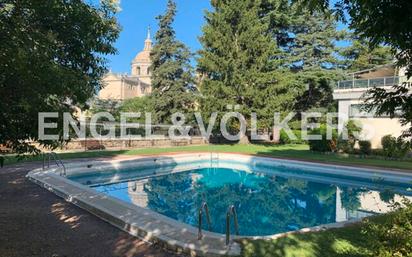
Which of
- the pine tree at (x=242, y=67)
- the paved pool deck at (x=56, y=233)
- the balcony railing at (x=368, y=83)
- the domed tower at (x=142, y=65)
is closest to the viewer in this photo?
the paved pool deck at (x=56, y=233)

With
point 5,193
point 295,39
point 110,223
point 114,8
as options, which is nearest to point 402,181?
point 110,223

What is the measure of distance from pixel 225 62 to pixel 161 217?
77.2 feet

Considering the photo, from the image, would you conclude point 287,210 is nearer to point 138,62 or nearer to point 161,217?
point 161,217

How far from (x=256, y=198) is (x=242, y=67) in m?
18.2

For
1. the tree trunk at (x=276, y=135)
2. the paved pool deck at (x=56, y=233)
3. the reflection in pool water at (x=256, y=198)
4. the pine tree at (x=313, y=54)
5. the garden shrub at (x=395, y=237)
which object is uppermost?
the pine tree at (x=313, y=54)

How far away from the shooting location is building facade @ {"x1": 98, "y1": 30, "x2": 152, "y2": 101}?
8394 centimetres

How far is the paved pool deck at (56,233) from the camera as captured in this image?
582cm

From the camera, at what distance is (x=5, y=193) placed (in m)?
10.2

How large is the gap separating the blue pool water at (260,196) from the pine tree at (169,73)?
1628 centimetres

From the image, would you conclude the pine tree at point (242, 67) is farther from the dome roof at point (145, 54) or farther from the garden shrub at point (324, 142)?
the dome roof at point (145, 54)

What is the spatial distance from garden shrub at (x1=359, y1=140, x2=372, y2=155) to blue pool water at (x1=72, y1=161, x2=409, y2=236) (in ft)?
20.5

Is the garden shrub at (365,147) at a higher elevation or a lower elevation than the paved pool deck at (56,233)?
higher

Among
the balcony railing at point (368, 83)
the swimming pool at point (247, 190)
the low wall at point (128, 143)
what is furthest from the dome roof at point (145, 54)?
the swimming pool at point (247, 190)

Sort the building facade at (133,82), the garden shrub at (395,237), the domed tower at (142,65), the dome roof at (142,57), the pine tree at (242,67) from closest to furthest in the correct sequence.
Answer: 1. the garden shrub at (395,237)
2. the pine tree at (242,67)
3. the building facade at (133,82)
4. the domed tower at (142,65)
5. the dome roof at (142,57)
